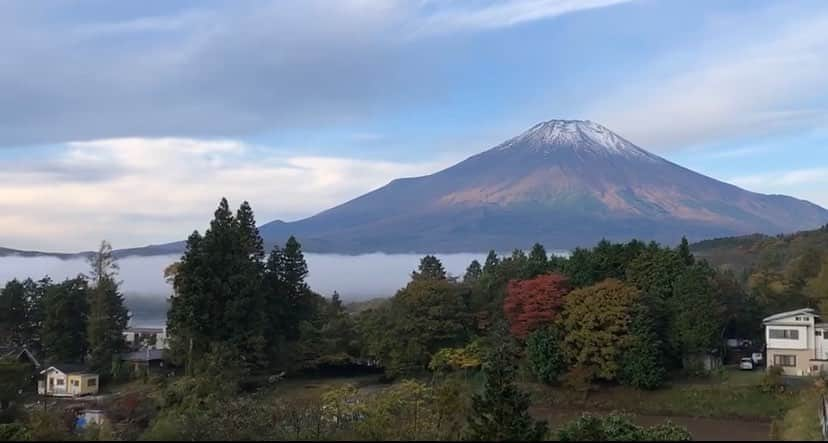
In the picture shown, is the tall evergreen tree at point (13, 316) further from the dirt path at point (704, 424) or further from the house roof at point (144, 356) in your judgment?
the dirt path at point (704, 424)

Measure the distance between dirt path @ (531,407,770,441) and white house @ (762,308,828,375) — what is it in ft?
14.8

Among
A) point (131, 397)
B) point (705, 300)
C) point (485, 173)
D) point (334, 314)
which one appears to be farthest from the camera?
point (485, 173)

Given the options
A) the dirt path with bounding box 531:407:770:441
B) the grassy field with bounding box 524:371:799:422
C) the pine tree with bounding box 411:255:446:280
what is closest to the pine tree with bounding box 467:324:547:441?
the dirt path with bounding box 531:407:770:441

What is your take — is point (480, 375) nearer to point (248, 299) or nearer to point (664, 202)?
point (248, 299)

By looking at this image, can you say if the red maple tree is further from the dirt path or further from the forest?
the dirt path

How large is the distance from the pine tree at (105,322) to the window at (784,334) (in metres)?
20.7

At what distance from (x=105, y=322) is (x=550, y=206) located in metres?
80.8

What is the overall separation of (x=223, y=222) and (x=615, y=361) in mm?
12420

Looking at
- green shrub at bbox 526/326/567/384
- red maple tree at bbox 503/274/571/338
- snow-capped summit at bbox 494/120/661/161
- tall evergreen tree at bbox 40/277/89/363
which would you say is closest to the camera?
green shrub at bbox 526/326/567/384

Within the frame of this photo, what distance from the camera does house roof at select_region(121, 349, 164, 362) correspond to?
27.4 metres

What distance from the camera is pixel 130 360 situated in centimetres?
2730

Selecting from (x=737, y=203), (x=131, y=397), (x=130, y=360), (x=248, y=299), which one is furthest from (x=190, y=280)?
(x=737, y=203)

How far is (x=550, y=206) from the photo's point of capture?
335 feet

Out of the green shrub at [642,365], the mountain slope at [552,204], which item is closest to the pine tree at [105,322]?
the green shrub at [642,365]
